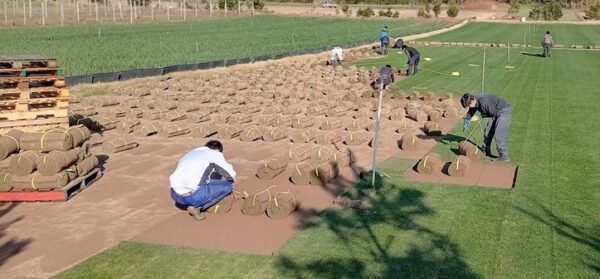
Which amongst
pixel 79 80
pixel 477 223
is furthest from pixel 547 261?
pixel 79 80

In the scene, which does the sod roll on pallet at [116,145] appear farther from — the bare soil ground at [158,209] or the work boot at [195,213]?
the work boot at [195,213]

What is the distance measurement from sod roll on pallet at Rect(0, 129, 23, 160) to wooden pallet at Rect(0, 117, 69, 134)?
571 mm

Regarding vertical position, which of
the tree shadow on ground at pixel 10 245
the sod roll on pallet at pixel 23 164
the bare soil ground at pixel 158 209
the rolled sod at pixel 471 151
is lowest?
the tree shadow on ground at pixel 10 245

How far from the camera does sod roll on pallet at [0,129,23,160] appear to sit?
11.3m

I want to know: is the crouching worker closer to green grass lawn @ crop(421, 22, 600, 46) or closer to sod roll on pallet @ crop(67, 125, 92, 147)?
sod roll on pallet @ crop(67, 125, 92, 147)

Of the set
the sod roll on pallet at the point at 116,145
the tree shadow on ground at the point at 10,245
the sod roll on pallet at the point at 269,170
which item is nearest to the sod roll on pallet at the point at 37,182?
the tree shadow on ground at the point at 10,245

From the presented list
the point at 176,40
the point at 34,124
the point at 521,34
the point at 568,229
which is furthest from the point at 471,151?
the point at 521,34

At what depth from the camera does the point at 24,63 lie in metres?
13.1

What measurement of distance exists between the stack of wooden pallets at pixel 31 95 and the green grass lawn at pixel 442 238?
5164 millimetres

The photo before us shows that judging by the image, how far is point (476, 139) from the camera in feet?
50.6

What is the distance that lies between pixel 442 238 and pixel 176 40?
127 ft

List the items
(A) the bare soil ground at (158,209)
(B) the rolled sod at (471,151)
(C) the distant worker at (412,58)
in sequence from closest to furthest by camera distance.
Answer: (A) the bare soil ground at (158,209) → (B) the rolled sod at (471,151) → (C) the distant worker at (412,58)

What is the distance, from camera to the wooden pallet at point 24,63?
12.6m

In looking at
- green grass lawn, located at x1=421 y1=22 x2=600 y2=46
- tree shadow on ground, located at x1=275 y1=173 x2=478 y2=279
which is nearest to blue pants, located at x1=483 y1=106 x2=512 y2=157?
tree shadow on ground, located at x1=275 y1=173 x2=478 y2=279
